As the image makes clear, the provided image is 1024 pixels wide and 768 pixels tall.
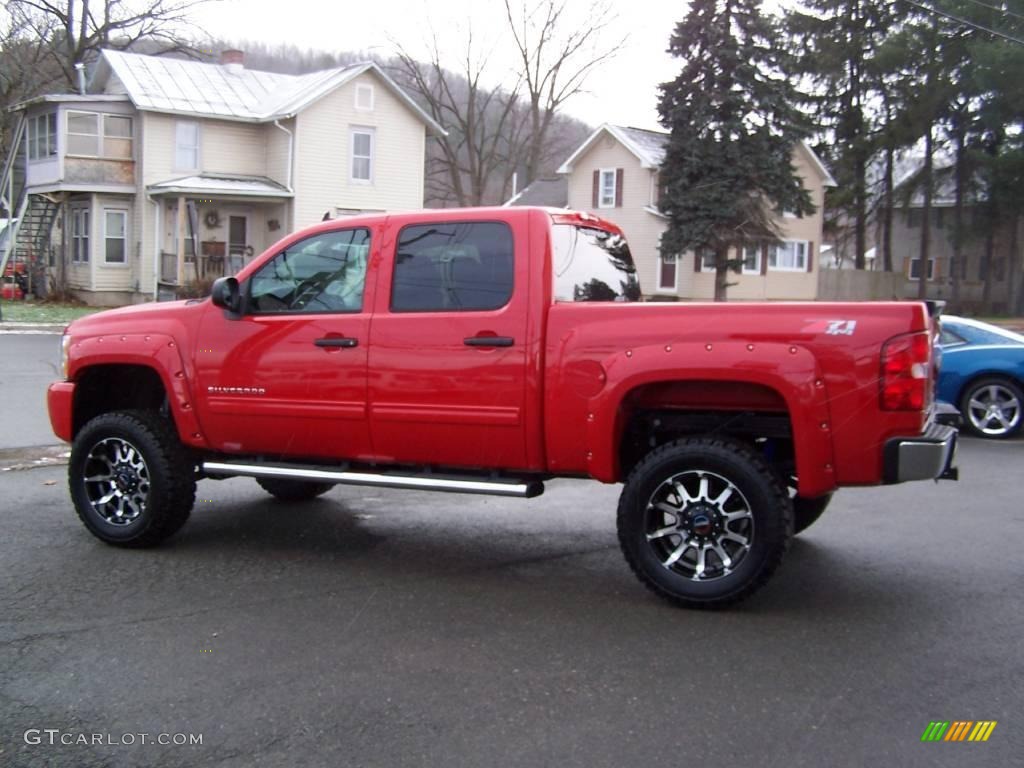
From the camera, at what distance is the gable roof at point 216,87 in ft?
111

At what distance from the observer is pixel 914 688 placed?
14.6 feet

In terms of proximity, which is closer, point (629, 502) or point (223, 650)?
point (223, 650)

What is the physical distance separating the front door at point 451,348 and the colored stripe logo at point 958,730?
247cm

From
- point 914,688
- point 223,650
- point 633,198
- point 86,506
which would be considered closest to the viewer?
point 914,688

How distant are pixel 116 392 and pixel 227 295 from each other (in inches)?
57.3

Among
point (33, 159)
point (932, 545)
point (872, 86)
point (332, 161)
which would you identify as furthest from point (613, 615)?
point (872, 86)

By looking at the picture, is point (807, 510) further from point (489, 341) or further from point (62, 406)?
point (62, 406)

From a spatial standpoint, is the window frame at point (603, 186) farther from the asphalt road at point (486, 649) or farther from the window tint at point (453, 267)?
the window tint at point (453, 267)

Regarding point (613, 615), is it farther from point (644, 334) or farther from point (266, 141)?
point (266, 141)

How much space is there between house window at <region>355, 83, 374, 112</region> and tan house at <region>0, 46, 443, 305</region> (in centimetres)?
4

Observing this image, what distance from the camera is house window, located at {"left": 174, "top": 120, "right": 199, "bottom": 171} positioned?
33969mm

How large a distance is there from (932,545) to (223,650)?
455 centimetres

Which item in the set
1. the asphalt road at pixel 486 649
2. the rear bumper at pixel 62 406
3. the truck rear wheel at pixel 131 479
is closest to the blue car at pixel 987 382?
the asphalt road at pixel 486 649

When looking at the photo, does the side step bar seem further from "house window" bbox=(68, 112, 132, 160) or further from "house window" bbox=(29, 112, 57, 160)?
"house window" bbox=(29, 112, 57, 160)
